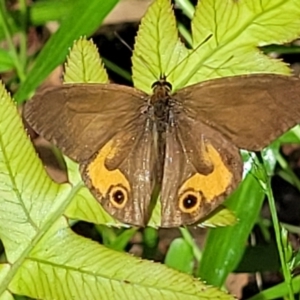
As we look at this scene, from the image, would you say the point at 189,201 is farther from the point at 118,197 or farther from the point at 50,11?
the point at 50,11

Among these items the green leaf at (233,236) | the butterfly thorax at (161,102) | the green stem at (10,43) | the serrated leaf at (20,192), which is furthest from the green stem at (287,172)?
the serrated leaf at (20,192)

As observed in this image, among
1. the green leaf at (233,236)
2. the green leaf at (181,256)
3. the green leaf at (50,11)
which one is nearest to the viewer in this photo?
the green leaf at (233,236)

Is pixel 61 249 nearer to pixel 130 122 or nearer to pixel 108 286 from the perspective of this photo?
pixel 108 286

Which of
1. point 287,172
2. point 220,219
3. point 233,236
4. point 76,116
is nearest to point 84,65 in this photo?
point 76,116

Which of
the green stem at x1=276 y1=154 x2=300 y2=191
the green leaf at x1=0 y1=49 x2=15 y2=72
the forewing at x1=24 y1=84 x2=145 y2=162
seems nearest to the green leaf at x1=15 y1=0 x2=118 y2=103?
the green leaf at x1=0 y1=49 x2=15 y2=72

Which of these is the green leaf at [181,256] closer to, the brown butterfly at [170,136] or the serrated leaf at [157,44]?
the brown butterfly at [170,136]

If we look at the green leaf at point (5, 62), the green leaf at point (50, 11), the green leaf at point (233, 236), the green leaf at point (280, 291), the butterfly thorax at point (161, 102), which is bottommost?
the green leaf at point (280, 291)

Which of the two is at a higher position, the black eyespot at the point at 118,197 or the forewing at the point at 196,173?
the forewing at the point at 196,173
